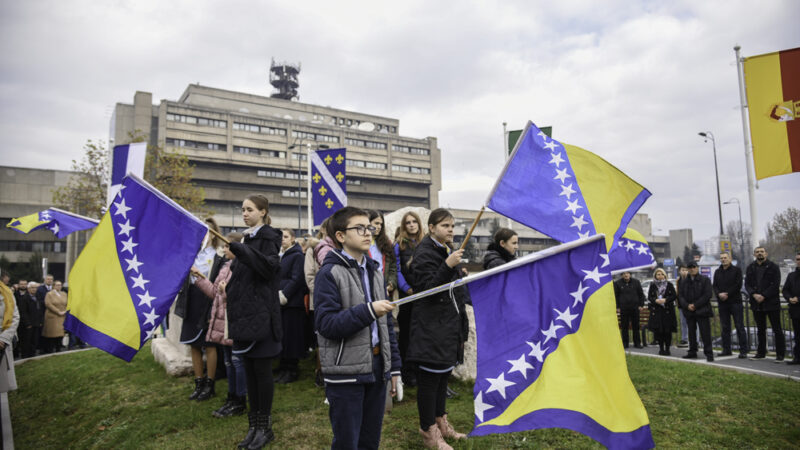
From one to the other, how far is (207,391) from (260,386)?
2017 mm

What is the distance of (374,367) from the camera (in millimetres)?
3115

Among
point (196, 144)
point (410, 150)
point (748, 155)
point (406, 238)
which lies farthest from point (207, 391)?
point (410, 150)

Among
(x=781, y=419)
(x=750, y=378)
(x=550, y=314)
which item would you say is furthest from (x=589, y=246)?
(x=750, y=378)

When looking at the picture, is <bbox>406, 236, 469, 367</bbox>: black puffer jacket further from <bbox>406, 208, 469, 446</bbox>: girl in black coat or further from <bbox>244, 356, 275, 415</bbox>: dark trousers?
<bbox>244, 356, 275, 415</bbox>: dark trousers

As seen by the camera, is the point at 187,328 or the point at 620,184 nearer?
the point at 620,184

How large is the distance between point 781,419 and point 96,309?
6869 millimetres

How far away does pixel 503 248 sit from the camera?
16.3 feet

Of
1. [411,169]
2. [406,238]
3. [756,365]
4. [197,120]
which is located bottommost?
[756,365]

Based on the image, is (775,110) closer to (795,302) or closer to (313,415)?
(795,302)

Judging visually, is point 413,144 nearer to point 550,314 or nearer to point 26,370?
point 26,370

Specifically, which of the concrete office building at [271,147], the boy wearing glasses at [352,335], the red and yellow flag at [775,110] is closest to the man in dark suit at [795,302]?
the red and yellow flag at [775,110]

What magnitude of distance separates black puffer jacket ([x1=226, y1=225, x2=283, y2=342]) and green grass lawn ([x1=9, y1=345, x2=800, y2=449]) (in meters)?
1.03

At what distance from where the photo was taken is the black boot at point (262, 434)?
409 cm

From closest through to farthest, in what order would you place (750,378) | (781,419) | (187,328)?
(781,419), (187,328), (750,378)
